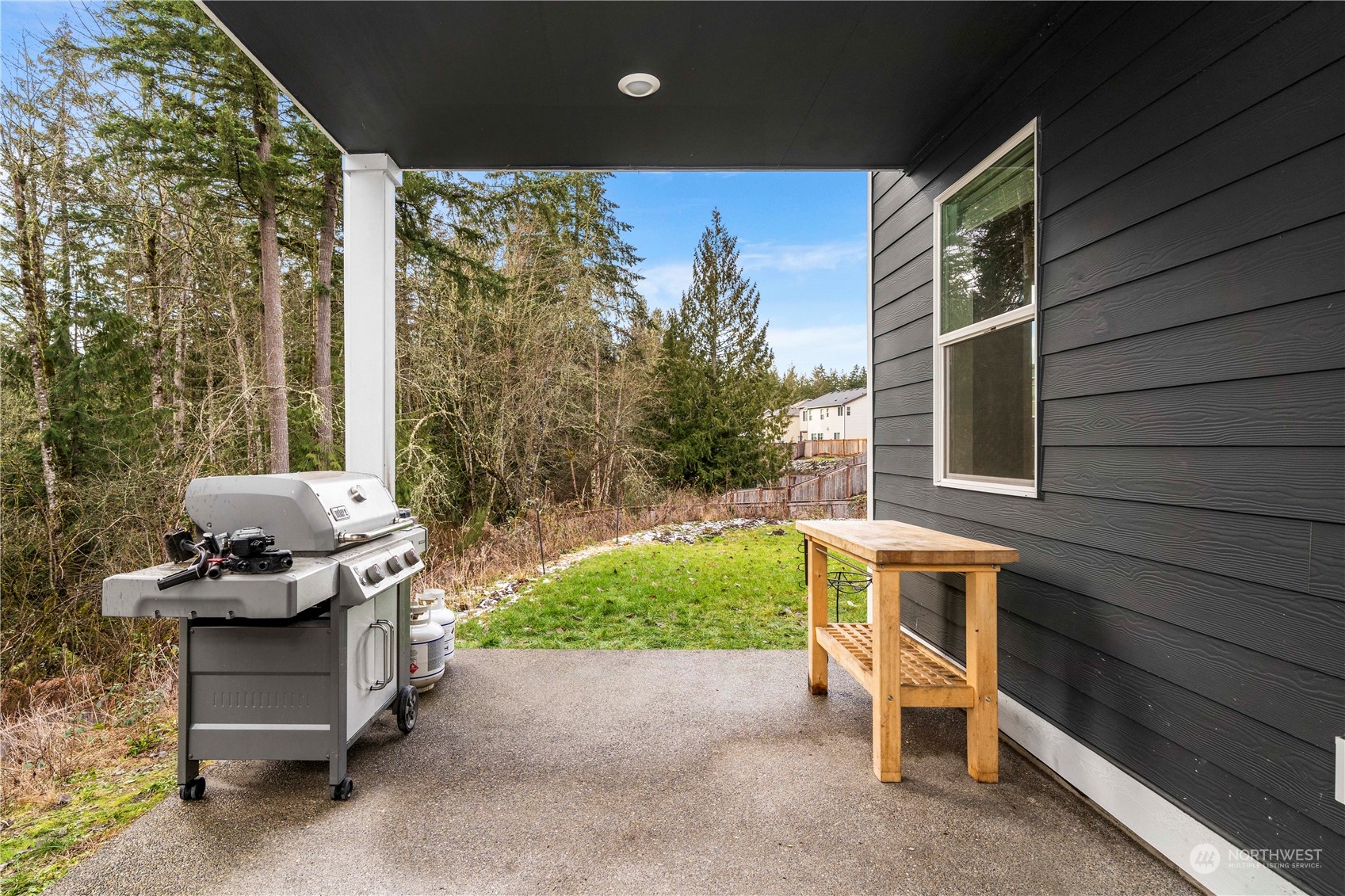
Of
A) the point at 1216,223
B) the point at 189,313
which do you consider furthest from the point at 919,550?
the point at 189,313

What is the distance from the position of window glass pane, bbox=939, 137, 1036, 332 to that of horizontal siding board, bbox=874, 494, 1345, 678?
98cm

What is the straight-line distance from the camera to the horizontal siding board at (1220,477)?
4.26 ft

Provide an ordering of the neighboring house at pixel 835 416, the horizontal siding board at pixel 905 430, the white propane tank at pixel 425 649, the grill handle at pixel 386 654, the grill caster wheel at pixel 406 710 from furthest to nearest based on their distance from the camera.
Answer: the neighboring house at pixel 835 416 < the horizontal siding board at pixel 905 430 < the white propane tank at pixel 425 649 < the grill caster wheel at pixel 406 710 < the grill handle at pixel 386 654

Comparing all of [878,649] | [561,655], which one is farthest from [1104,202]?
[561,655]

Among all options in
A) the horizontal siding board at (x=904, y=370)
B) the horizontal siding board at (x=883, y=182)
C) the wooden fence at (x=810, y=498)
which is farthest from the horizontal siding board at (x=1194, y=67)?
the wooden fence at (x=810, y=498)

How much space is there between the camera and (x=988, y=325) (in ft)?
8.26

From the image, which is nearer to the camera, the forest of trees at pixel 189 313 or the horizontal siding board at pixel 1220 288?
the horizontal siding board at pixel 1220 288

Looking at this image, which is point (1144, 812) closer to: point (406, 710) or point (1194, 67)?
point (1194, 67)

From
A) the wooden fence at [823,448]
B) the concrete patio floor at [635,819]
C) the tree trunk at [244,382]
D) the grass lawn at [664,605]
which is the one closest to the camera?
the concrete patio floor at [635,819]

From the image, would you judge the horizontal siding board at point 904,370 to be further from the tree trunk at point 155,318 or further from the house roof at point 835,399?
the house roof at point 835,399

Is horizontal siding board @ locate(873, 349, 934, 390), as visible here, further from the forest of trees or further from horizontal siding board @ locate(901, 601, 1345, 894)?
the forest of trees

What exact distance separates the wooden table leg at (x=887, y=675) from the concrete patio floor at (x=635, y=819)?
98 millimetres

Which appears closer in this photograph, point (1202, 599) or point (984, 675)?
point (1202, 599)

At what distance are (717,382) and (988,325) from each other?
7152 millimetres
